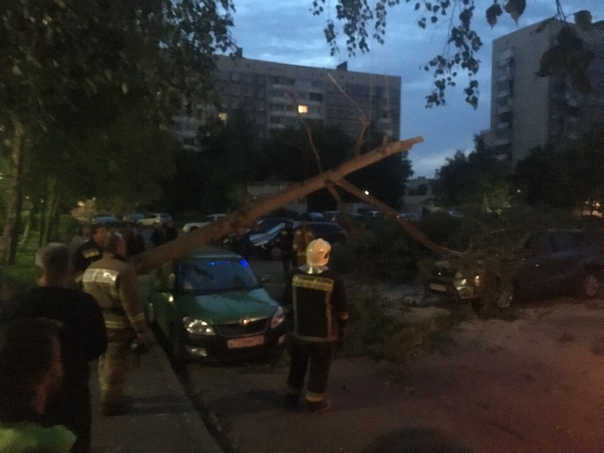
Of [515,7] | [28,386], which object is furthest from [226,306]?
[28,386]

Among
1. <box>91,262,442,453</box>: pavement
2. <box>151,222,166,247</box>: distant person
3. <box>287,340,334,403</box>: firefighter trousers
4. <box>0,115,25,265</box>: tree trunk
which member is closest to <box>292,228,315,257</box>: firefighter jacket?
<box>151,222,166,247</box>: distant person

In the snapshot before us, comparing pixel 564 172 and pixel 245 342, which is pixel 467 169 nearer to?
pixel 564 172

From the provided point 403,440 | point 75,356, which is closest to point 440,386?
point 75,356

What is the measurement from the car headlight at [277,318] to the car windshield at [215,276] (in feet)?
3.23

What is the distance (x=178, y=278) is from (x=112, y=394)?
3.68 m

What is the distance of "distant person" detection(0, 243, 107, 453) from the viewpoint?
13.0ft

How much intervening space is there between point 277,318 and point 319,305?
2.89 m

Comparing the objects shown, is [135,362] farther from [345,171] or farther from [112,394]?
[345,171]

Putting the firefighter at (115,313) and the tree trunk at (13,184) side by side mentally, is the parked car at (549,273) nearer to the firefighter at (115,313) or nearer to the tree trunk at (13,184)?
the tree trunk at (13,184)

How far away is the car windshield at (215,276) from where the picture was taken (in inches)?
410

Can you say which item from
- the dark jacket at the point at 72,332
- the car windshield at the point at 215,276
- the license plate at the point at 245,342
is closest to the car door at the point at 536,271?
the car windshield at the point at 215,276

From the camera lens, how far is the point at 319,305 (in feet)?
22.7

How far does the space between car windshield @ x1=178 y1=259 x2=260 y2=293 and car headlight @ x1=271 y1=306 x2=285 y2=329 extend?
985mm

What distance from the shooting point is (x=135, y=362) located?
9406 mm
